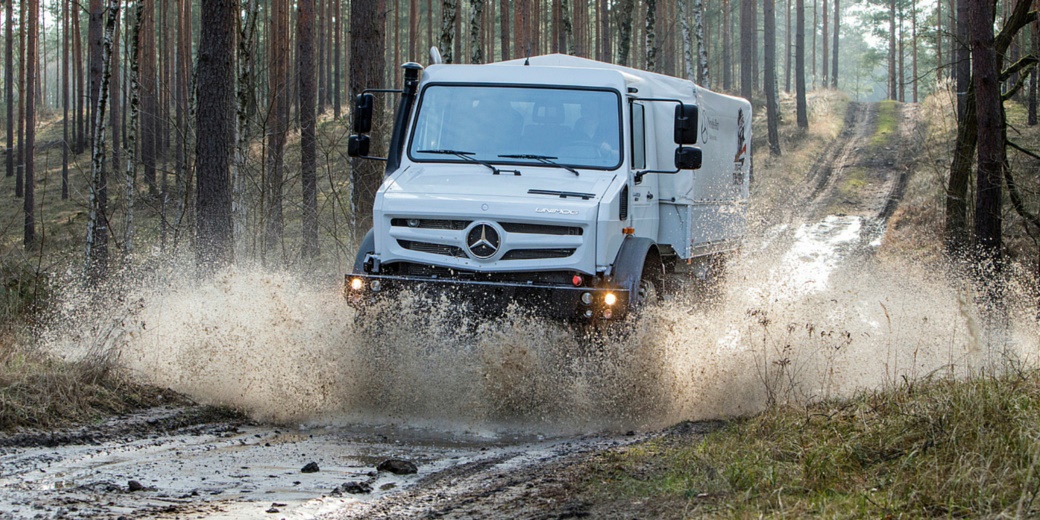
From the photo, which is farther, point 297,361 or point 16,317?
point 16,317

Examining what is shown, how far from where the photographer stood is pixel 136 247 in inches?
772

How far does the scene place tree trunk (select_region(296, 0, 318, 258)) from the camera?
65.0 ft

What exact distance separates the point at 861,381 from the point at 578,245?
3027 millimetres

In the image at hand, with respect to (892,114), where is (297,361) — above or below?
below

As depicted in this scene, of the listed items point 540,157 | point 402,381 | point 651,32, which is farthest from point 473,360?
point 651,32

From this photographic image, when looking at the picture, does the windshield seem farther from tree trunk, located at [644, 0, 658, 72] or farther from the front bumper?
tree trunk, located at [644, 0, 658, 72]

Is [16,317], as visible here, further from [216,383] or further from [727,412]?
[727,412]

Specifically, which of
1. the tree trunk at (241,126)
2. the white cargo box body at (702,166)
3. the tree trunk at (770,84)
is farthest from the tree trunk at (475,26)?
the tree trunk at (770,84)

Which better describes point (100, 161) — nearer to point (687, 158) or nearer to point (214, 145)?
point (214, 145)

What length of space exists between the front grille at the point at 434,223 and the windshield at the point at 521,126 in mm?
1036

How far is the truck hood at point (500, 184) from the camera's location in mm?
8430

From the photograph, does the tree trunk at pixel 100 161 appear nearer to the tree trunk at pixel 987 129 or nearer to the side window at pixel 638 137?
the side window at pixel 638 137

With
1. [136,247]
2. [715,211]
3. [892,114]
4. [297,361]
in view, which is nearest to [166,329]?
[297,361]

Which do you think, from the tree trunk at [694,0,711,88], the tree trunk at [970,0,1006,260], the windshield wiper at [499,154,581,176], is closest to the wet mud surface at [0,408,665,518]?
the windshield wiper at [499,154,581,176]
